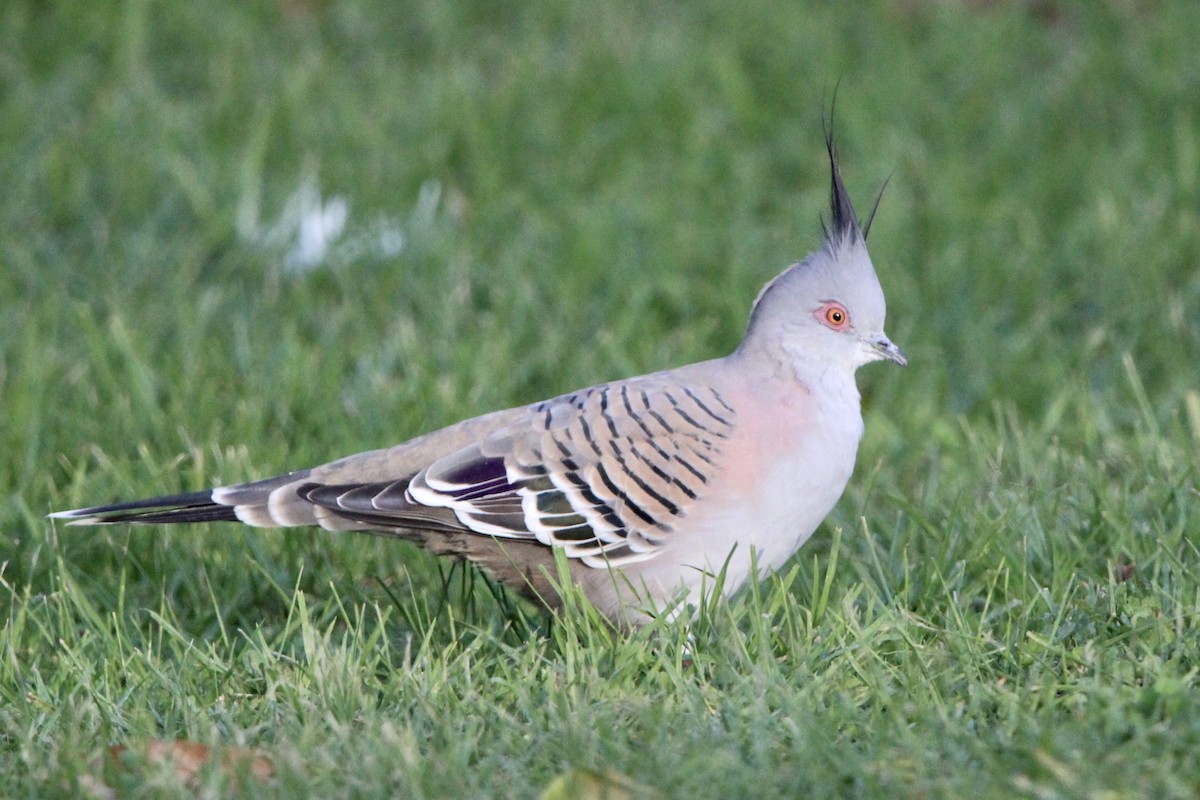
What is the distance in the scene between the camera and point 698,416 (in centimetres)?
350

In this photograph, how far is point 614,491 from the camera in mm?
3445

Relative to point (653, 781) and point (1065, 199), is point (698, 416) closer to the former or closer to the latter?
point (653, 781)

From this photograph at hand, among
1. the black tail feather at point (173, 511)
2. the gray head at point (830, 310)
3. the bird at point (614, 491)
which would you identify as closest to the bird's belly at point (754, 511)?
the bird at point (614, 491)

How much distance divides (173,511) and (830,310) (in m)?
1.56

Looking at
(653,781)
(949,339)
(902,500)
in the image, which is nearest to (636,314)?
(949,339)

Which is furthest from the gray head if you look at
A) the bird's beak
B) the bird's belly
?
the bird's belly

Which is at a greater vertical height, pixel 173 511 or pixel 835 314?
pixel 835 314

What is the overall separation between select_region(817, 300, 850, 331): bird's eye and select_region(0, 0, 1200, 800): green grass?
0.51 meters

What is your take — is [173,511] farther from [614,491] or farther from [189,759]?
[614,491]

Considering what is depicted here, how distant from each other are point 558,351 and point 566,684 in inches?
90.0

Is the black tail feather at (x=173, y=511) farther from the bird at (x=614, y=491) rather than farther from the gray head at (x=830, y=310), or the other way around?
the gray head at (x=830, y=310)

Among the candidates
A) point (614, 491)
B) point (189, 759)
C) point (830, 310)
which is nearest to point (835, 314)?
point (830, 310)

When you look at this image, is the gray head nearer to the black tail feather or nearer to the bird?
the bird

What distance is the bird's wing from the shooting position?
3393 mm
